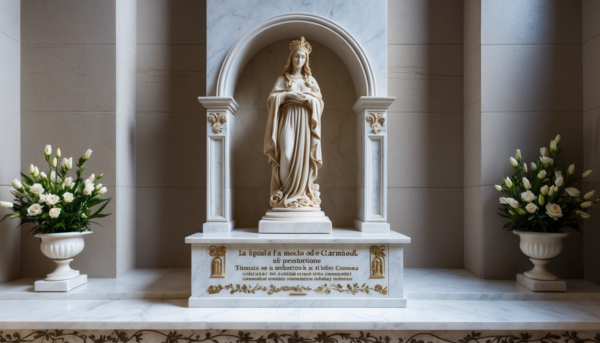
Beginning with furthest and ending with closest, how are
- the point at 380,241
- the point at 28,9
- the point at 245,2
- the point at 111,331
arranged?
the point at 28,9
the point at 245,2
the point at 380,241
the point at 111,331

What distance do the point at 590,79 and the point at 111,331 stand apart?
5408 millimetres

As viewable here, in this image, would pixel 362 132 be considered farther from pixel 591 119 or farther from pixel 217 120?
pixel 591 119

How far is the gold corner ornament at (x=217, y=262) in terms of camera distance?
3951 millimetres

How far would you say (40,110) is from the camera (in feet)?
15.5

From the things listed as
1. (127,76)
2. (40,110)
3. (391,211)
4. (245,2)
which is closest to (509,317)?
(391,211)

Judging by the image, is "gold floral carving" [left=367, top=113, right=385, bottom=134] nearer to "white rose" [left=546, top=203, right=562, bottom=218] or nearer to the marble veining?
the marble veining

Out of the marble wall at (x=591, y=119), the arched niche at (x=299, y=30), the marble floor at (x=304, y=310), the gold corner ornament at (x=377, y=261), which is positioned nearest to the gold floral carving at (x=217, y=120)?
the arched niche at (x=299, y=30)

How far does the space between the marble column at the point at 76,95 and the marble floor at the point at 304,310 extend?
1.34 feet

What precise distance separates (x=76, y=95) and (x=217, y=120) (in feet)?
5.77

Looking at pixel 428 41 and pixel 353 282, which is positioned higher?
pixel 428 41

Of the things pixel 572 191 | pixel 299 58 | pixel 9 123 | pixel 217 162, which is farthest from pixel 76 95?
pixel 572 191

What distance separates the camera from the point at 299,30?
4719 millimetres

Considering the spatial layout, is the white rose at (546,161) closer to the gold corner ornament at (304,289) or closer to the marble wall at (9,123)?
the gold corner ornament at (304,289)

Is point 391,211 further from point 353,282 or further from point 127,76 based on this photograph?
point 127,76
